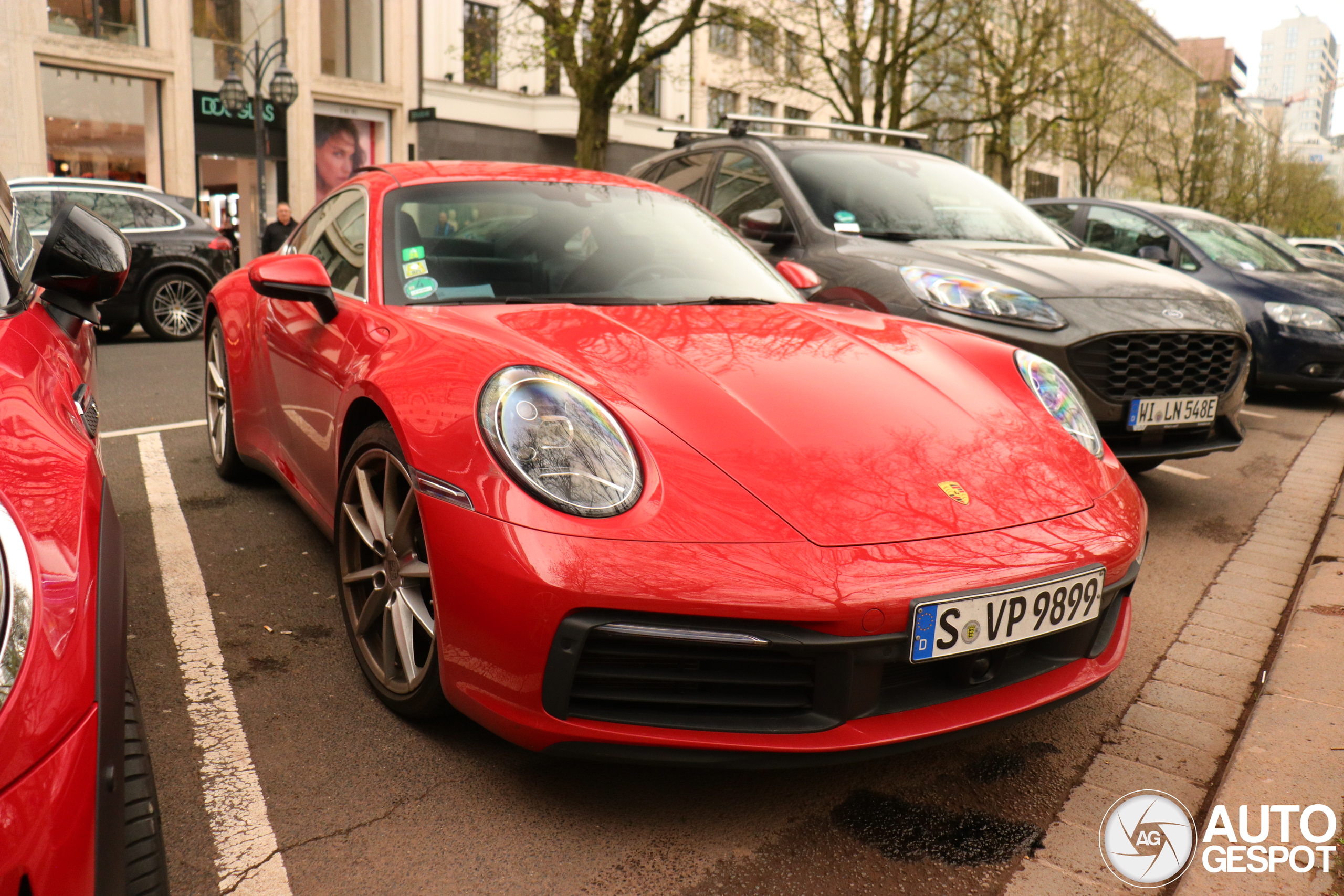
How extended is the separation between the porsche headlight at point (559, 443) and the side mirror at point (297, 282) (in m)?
0.98

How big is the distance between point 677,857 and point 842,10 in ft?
79.2

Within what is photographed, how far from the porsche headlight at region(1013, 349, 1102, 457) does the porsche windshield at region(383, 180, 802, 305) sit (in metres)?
0.78

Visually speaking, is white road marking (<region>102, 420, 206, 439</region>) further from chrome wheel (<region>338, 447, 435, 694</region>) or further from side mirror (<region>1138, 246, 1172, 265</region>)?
side mirror (<region>1138, 246, 1172, 265</region>)

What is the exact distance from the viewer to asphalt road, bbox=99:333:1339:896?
2.00 m

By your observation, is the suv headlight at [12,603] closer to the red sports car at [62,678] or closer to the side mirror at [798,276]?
the red sports car at [62,678]

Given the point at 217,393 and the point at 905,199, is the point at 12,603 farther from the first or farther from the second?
the point at 905,199

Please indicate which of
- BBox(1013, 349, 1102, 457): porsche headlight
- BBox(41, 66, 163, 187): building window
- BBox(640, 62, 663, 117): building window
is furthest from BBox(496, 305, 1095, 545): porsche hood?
BBox(640, 62, 663, 117): building window

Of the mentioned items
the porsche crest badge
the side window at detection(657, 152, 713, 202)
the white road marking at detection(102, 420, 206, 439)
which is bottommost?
the white road marking at detection(102, 420, 206, 439)

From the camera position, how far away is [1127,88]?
34.7 metres

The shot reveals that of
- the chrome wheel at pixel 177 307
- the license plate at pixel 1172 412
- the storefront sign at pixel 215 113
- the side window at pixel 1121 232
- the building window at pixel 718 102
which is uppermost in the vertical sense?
the building window at pixel 718 102

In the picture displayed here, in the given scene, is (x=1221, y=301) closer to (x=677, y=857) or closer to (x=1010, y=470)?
(x=1010, y=470)

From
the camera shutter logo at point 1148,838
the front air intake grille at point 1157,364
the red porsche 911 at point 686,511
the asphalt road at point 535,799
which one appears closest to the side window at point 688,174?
the front air intake grille at point 1157,364

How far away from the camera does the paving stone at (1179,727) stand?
2.60m

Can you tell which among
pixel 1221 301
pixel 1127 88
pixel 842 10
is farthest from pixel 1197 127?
pixel 1221 301
